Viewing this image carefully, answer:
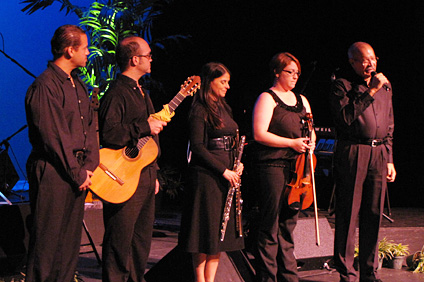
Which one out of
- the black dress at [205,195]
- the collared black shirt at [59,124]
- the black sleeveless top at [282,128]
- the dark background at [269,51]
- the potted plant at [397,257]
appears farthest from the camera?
the dark background at [269,51]

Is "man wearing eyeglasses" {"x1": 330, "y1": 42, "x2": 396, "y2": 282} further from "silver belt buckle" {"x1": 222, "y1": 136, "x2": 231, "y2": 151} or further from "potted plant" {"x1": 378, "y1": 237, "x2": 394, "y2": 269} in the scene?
"potted plant" {"x1": 378, "y1": 237, "x2": 394, "y2": 269}

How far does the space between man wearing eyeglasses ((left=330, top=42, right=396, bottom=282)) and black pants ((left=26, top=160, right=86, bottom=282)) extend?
2.09 meters

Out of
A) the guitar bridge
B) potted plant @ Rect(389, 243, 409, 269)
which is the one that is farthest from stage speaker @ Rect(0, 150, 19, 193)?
potted plant @ Rect(389, 243, 409, 269)

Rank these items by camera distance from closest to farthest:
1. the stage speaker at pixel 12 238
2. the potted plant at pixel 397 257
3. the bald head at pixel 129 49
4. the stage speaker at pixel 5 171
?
the bald head at pixel 129 49
the stage speaker at pixel 12 238
the potted plant at pixel 397 257
the stage speaker at pixel 5 171

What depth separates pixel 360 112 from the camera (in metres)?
3.85

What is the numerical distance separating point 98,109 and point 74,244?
88 centimetres

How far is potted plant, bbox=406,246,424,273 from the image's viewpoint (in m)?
4.89

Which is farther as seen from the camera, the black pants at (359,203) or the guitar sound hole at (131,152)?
the black pants at (359,203)

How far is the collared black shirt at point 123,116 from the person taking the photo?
10.5 feet

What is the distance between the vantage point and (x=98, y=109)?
10.9 ft

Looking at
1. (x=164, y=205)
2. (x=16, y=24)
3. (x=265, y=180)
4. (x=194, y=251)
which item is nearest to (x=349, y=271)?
(x=265, y=180)

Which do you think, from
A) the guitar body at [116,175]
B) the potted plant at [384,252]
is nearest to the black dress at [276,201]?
the guitar body at [116,175]

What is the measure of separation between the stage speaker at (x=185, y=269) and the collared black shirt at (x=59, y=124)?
1.12 metres

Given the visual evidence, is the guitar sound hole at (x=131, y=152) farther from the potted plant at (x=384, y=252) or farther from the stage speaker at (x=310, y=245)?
the potted plant at (x=384, y=252)
